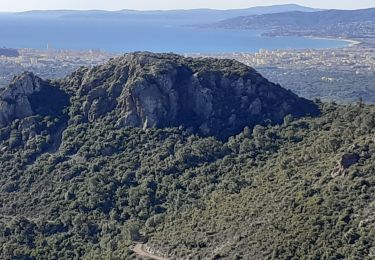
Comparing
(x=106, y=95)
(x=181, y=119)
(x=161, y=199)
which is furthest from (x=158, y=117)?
(x=161, y=199)

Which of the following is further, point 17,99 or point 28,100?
point 28,100

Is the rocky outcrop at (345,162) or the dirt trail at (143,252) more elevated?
the rocky outcrop at (345,162)

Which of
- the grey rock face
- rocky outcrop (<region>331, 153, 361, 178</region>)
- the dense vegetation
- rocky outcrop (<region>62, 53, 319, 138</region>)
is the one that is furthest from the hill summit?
rocky outcrop (<region>331, 153, 361, 178</region>)

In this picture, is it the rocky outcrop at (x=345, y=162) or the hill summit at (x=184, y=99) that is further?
the hill summit at (x=184, y=99)

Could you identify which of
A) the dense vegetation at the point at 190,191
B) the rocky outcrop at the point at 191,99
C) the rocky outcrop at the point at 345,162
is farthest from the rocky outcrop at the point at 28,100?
the rocky outcrop at the point at 345,162

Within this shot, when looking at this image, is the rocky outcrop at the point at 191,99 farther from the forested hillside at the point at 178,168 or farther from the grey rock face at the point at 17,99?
the grey rock face at the point at 17,99

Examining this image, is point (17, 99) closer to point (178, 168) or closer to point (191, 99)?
point (191, 99)

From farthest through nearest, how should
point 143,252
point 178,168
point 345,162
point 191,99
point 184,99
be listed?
point 184,99
point 191,99
point 178,168
point 345,162
point 143,252

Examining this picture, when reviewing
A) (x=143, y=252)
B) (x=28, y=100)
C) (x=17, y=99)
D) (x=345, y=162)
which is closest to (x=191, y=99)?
(x=28, y=100)
